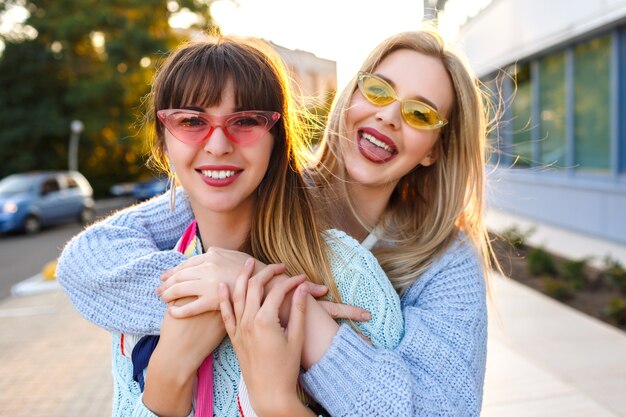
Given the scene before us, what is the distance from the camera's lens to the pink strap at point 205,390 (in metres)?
1.54

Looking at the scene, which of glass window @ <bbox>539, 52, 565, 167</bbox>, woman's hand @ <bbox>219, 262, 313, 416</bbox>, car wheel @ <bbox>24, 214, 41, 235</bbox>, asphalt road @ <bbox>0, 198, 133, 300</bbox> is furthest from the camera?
car wheel @ <bbox>24, 214, 41, 235</bbox>

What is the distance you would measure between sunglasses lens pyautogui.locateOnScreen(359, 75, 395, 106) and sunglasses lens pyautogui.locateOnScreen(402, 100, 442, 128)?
6 cm

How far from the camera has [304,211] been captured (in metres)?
1.81

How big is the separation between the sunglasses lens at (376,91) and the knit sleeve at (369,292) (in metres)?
0.67

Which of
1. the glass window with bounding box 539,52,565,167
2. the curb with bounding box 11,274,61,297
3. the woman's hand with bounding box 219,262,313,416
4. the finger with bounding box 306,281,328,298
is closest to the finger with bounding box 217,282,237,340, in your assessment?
the woman's hand with bounding box 219,262,313,416

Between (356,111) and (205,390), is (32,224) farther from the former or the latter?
(205,390)

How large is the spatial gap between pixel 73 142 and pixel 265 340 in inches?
1060

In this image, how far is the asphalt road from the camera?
1015 centimetres

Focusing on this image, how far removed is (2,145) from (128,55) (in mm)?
6340

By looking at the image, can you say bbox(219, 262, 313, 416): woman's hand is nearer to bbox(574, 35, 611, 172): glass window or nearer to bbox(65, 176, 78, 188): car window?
bbox(574, 35, 611, 172): glass window

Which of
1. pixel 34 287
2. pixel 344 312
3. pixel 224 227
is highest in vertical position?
pixel 224 227

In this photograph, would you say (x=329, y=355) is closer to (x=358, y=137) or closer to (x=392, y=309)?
(x=392, y=309)

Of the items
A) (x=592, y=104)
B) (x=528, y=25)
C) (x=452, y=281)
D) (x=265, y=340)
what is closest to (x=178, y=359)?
(x=265, y=340)

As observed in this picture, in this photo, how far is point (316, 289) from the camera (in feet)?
5.37
